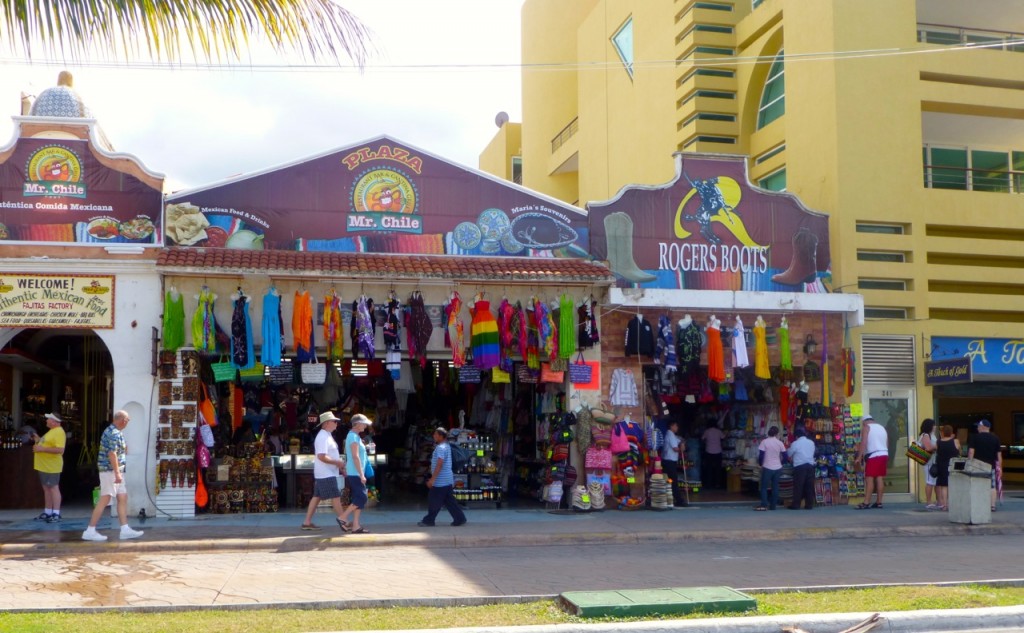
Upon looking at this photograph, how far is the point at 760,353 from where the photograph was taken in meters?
19.0

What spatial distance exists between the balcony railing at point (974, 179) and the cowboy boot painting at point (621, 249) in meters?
7.71

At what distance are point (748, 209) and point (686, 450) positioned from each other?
17.5 ft

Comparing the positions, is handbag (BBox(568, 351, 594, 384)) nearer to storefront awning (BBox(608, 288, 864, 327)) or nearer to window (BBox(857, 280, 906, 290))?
storefront awning (BBox(608, 288, 864, 327))

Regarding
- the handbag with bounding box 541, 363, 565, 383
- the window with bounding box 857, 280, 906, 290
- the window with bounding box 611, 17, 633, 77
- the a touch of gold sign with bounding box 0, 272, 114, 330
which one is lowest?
the handbag with bounding box 541, 363, 565, 383

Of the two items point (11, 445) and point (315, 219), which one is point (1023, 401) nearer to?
point (315, 219)

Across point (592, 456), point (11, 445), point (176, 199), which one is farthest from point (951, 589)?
point (11, 445)

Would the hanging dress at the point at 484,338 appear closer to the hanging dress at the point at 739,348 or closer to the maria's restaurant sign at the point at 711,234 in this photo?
the maria's restaurant sign at the point at 711,234

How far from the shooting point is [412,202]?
18281 millimetres

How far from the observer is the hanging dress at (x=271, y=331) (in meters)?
16.6

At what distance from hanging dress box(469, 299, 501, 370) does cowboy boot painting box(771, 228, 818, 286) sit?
627 centimetres

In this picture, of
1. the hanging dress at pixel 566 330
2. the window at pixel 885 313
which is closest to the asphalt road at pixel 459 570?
the hanging dress at pixel 566 330

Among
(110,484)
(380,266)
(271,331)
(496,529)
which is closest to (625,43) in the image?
(380,266)

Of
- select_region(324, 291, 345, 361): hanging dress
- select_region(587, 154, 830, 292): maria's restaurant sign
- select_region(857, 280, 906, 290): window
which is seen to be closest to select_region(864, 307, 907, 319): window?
select_region(857, 280, 906, 290): window

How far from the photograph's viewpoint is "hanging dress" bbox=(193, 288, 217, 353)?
16500mm
